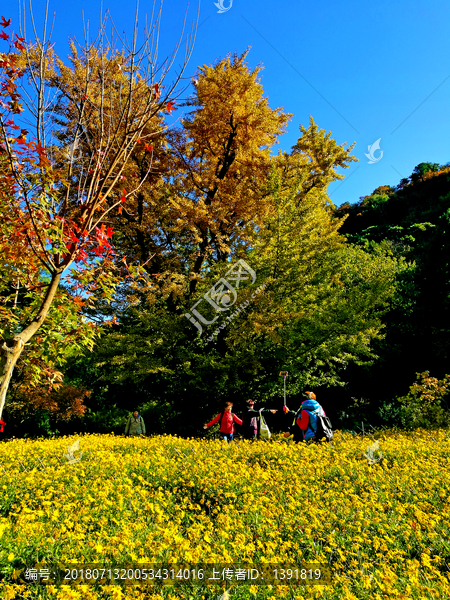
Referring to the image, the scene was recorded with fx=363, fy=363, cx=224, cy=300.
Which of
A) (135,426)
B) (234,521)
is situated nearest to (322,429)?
(234,521)

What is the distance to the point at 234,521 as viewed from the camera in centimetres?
392

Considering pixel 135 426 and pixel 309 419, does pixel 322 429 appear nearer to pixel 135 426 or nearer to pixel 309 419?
pixel 309 419

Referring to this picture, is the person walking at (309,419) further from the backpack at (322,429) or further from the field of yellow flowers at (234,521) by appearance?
the field of yellow flowers at (234,521)

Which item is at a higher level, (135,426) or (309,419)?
(309,419)

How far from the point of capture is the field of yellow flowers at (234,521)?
2.86 meters

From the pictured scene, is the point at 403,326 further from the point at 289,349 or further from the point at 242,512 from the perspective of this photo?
the point at 242,512

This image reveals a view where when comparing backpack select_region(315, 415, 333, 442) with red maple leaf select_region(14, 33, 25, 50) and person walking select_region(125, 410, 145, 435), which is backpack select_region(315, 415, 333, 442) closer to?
person walking select_region(125, 410, 145, 435)

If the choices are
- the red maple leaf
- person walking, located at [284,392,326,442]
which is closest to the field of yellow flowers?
person walking, located at [284,392,326,442]

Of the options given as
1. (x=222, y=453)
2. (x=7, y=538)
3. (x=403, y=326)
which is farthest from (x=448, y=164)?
(x=7, y=538)

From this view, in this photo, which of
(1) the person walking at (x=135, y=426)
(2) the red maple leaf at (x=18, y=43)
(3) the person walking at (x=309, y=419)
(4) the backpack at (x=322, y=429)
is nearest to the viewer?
(2) the red maple leaf at (x=18, y=43)

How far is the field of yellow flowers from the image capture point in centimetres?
286

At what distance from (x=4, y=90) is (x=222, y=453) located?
626 centimetres

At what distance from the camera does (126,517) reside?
3.94m

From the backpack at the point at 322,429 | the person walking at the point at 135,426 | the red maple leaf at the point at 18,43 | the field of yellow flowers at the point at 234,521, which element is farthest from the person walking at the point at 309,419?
the red maple leaf at the point at 18,43
